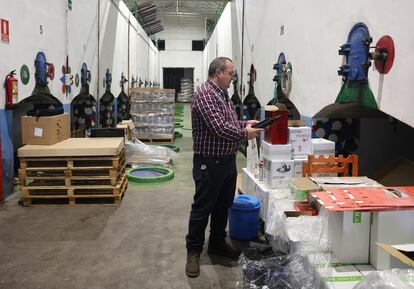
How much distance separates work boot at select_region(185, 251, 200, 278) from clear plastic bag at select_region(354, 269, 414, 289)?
5.16 feet

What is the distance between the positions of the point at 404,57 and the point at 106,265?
2.53 meters

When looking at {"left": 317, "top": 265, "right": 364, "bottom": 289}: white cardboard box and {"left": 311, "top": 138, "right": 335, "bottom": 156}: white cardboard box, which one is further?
{"left": 311, "top": 138, "right": 335, "bottom": 156}: white cardboard box

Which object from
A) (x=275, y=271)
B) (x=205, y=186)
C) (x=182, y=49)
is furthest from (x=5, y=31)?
(x=182, y=49)

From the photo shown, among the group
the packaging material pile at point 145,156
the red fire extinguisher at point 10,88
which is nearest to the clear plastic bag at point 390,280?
the red fire extinguisher at point 10,88

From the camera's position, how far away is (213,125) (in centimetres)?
275

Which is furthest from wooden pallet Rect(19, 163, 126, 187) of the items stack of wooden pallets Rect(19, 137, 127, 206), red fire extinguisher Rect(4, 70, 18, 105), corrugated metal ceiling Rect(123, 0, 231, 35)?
corrugated metal ceiling Rect(123, 0, 231, 35)

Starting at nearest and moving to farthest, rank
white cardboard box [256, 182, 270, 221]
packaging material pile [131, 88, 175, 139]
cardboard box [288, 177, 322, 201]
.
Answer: cardboard box [288, 177, 322, 201] < white cardboard box [256, 182, 270, 221] < packaging material pile [131, 88, 175, 139]

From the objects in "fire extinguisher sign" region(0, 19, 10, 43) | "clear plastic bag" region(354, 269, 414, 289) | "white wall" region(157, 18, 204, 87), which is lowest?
"clear plastic bag" region(354, 269, 414, 289)

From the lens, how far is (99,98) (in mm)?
8516

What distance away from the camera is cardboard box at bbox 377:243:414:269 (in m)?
1.65

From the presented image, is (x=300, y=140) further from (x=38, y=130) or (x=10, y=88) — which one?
(x=10, y=88)

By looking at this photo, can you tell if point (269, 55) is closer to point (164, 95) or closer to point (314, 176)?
point (314, 176)

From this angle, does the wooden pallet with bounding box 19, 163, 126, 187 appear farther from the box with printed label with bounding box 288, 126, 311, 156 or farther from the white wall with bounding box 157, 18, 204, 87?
the white wall with bounding box 157, 18, 204, 87

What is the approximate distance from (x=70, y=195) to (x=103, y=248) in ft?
4.40
